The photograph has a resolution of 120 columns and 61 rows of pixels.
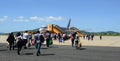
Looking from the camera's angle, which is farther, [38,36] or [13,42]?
[13,42]

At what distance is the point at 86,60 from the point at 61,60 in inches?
57.1

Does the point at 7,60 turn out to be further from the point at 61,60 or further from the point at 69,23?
the point at 69,23

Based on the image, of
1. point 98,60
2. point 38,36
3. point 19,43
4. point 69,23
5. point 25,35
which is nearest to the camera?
point 98,60

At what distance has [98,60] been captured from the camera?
52.9ft

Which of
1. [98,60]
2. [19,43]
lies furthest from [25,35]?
[98,60]

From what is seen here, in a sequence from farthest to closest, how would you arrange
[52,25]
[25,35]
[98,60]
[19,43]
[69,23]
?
[69,23], [52,25], [25,35], [19,43], [98,60]

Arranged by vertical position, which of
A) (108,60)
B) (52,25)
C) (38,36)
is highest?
(52,25)

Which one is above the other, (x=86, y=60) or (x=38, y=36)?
(x=38, y=36)

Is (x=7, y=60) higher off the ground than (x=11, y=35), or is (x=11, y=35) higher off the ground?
(x=11, y=35)

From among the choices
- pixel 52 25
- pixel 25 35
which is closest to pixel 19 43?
pixel 25 35

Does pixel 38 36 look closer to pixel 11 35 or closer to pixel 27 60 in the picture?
pixel 27 60

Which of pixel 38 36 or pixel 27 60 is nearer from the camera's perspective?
pixel 27 60

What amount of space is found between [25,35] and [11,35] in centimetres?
126

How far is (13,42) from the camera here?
Answer: 25.1 metres
